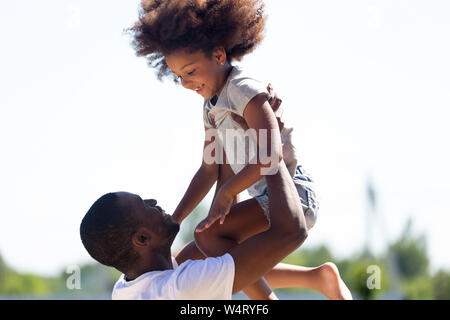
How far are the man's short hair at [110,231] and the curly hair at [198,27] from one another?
85cm

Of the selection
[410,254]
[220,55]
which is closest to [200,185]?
[220,55]

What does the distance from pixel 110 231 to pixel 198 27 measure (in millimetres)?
1070

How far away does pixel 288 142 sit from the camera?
3016 millimetres

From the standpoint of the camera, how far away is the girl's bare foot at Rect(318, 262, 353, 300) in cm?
310

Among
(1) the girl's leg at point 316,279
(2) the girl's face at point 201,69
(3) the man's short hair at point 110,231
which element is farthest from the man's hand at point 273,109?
(1) the girl's leg at point 316,279

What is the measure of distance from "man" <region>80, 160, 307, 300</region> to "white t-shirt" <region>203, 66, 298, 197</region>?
0.39m

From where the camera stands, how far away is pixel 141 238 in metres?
2.58

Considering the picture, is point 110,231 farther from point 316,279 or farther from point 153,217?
point 316,279

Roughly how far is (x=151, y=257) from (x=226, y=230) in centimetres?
47

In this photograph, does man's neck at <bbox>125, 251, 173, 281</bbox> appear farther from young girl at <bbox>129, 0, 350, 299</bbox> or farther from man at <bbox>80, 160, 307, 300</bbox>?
young girl at <bbox>129, 0, 350, 299</bbox>

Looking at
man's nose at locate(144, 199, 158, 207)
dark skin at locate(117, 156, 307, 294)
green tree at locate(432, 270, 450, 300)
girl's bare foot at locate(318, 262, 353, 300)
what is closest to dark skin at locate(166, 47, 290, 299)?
dark skin at locate(117, 156, 307, 294)
